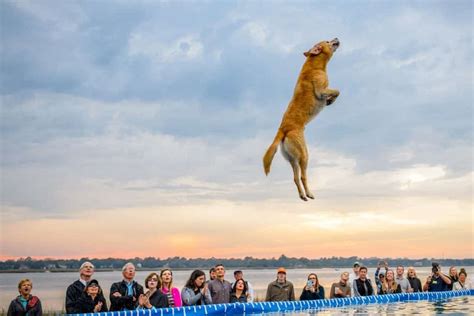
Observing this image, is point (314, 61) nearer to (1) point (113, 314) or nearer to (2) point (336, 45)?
(2) point (336, 45)

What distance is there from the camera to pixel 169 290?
11.8 m

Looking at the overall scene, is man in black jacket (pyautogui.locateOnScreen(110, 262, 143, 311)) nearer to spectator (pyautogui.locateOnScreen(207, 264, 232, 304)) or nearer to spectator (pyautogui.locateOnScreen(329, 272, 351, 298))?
spectator (pyautogui.locateOnScreen(207, 264, 232, 304))

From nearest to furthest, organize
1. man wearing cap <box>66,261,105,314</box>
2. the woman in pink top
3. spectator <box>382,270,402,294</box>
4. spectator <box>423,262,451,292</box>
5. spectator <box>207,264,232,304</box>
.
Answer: man wearing cap <box>66,261,105,314</box> → the woman in pink top → spectator <box>207,264,232,304</box> → spectator <box>382,270,402,294</box> → spectator <box>423,262,451,292</box>

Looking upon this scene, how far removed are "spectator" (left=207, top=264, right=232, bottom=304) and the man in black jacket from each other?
6.14ft

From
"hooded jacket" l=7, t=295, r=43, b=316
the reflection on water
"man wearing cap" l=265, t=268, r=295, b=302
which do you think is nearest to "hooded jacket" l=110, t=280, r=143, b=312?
"hooded jacket" l=7, t=295, r=43, b=316

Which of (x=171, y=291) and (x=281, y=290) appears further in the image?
(x=281, y=290)

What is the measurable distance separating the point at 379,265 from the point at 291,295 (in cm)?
402

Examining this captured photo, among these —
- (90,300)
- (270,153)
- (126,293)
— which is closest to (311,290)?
(126,293)

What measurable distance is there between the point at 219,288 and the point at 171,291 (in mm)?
1324

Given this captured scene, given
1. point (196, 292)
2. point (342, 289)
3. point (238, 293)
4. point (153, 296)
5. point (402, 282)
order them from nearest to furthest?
point (153, 296) < point (196, 292) < point (238, 293) < point (342, 289) < point (402, 282)

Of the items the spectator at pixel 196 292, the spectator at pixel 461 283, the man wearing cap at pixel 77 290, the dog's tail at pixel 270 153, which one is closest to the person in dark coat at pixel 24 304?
the man wearing cap at pixel 77 290

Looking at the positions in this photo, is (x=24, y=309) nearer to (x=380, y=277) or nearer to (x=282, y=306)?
(x=282, y=306)

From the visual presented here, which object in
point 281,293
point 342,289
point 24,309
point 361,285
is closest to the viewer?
point 24,309

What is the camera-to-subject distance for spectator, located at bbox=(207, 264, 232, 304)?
12727 mm
